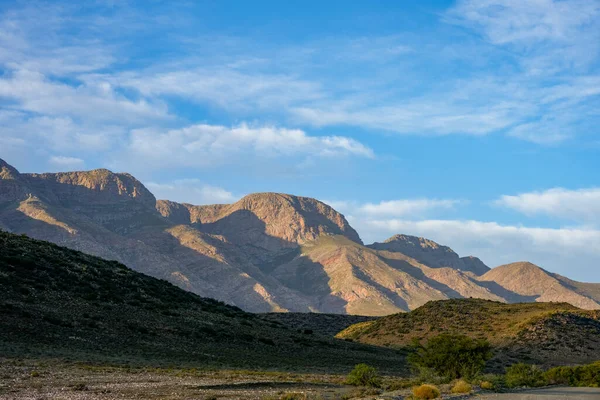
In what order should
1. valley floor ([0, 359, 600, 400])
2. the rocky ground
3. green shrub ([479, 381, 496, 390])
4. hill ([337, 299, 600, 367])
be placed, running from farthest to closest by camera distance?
hill ([337, 299, 600, 367])
green shrub ([479, 381, 496, 390])
the rocky ground
valley floor ([0, 359, 600, 400])

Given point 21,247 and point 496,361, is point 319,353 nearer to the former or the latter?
point 496,361

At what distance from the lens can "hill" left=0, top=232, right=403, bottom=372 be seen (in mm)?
49094

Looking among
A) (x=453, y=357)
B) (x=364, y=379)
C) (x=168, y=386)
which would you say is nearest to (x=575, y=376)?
(x=453, y=357)

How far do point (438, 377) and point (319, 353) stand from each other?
83.3ft

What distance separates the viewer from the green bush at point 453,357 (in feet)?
140

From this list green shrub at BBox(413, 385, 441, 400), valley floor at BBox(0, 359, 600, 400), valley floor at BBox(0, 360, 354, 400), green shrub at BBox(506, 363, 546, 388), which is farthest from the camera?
green shrub at BBox(506, 363, 546, 388)

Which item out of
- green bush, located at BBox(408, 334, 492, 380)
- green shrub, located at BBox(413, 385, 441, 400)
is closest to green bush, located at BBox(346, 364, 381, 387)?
green bush, located at BBox(408, 334, 492, 380)

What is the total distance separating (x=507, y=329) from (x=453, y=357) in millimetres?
52851

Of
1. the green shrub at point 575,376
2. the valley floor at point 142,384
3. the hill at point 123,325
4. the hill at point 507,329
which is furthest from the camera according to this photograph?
the hill at point 507,329

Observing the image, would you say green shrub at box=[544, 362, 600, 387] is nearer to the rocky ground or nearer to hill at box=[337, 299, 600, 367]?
the rocky ground

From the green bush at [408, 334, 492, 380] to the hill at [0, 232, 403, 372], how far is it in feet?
41.6

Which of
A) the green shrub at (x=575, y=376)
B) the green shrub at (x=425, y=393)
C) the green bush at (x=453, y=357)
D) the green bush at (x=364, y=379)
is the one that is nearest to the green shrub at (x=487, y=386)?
the green bush at (x=364, y=379)

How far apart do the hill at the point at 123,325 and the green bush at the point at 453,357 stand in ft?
41.6

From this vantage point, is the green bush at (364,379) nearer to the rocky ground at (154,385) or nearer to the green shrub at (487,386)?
the rocky ground at (154,385)
